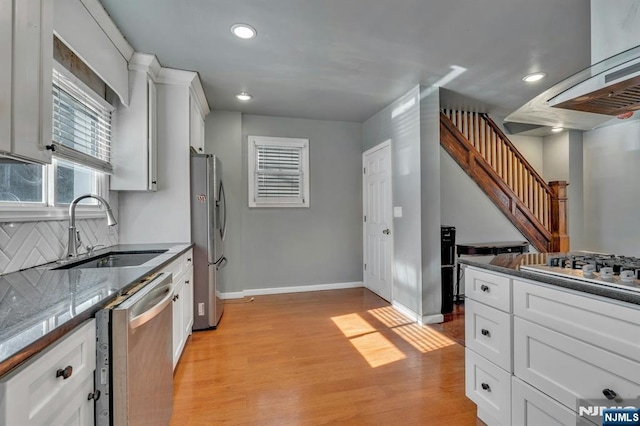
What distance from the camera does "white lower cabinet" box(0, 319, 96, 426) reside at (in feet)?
2.14

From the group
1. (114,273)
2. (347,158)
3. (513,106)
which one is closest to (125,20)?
(114,273)

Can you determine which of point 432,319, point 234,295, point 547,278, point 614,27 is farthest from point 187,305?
point 614,27

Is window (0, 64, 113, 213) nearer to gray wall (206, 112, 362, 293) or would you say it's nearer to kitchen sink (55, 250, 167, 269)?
kitchen sink (55, 250, 167, 269)

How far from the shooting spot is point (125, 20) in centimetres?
212

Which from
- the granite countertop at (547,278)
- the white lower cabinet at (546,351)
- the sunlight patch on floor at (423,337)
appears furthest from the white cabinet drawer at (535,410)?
the sunlight patch on floor at (423,337)

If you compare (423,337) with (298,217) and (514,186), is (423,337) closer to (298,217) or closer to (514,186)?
(298,217)

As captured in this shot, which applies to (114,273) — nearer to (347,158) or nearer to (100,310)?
(100,310)

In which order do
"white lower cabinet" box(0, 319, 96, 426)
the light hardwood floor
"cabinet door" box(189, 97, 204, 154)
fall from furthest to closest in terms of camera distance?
"cabinet door" box(189, 97, 204, 154) < the light hardwood floor < "white lower cabinet" box(0, 319, 96, 426)

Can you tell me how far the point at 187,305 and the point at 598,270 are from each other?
111 inches

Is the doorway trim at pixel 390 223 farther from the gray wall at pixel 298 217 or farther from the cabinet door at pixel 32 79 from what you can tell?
the cabinet door at pixel 32 79

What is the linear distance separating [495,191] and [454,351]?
244 cm

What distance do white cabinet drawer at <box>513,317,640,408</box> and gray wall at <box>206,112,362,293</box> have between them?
3200 mm

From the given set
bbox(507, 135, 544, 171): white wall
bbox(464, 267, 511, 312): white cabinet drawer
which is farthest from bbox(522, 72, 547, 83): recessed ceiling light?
bbox(464, 267, 511, 312): white cabinet drawer

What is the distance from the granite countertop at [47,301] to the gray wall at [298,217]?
2514mm
